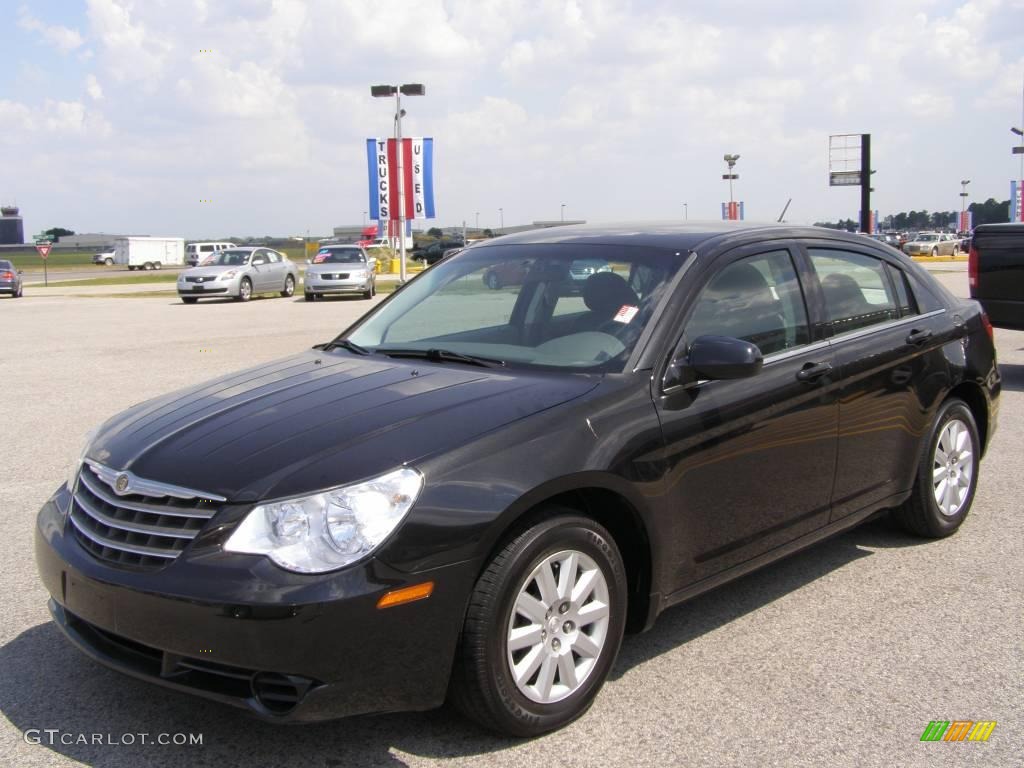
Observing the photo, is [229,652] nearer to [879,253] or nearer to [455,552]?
[455,552]

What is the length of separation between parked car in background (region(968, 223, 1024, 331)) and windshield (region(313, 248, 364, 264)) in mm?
20975

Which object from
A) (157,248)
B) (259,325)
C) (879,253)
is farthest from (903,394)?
(157,248)

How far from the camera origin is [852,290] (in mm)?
4871

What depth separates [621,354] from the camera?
12.6ft

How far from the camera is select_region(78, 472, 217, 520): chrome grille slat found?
3.05 m

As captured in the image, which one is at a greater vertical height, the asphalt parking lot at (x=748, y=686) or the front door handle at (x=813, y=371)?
the front door handle at (x=813, y=371)

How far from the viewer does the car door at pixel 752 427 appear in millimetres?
3791

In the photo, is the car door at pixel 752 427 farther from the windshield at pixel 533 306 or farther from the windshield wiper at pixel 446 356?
the windshield wiper at pixel 446 356

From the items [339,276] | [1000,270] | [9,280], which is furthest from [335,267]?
[1000,270]

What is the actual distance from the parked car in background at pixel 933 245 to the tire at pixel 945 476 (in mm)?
63211

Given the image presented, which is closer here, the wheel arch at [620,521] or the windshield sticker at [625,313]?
the wheel arch at [620,521]

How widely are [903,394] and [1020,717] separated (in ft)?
5.90

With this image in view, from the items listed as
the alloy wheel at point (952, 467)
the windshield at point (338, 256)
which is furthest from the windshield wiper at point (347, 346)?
the windshield at point (338, 256)

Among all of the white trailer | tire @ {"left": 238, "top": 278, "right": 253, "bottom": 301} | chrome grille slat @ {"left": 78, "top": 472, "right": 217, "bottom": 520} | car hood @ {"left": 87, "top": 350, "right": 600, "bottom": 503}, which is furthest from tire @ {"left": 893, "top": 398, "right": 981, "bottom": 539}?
the white trailer
